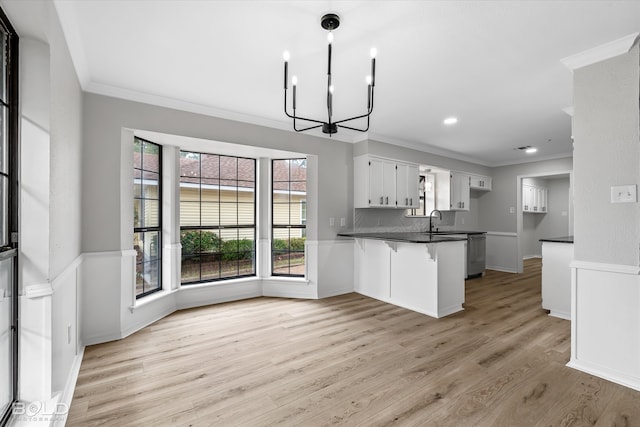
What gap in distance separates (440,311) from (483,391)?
157cm

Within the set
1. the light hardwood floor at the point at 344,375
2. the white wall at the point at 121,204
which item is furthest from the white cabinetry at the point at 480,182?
the white wall at the point at 121,204

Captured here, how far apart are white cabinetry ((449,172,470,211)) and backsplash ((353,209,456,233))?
0.49 m

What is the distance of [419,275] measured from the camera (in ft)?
12.6

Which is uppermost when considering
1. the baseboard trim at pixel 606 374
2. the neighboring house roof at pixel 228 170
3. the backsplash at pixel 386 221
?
the neighboring house roof at pixel 228 170

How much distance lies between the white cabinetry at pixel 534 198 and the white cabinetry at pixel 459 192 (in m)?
2.53

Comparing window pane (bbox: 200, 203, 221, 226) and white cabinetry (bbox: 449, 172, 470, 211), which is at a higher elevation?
white cabinetry (bbox: 449, 172, 470, 211)

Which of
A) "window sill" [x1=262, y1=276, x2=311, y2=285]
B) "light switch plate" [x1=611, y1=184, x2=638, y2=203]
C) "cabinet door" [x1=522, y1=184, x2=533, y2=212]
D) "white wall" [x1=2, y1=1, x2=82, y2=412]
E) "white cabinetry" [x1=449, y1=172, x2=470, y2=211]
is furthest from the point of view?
"cabinet door" [x1=522, y1=184, x2=533, y2=212]

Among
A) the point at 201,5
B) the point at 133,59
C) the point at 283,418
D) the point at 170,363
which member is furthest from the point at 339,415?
the point at 133,59

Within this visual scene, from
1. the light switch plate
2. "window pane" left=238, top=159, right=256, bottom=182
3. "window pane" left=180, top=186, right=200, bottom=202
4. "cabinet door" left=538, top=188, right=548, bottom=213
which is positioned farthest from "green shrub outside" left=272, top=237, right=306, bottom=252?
"cabinet door" left=538, top=188, right=548, bottom=213

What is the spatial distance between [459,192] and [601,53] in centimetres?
416

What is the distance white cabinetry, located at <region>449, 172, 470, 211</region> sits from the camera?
6180mm

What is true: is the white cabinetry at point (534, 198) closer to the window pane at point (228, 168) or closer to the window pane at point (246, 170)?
the window pane at point (246, 170)

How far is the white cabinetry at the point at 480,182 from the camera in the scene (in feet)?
21.7

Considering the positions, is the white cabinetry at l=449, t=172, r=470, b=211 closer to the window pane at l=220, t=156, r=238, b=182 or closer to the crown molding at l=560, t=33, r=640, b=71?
the crown molding at l=560, t=33, r=640, b=71
